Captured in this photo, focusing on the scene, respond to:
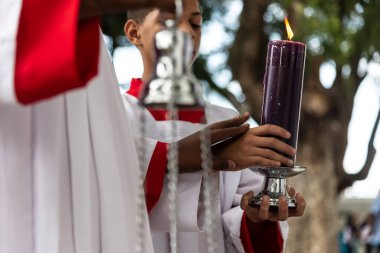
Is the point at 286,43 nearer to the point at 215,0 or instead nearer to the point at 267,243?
the point at 267,243

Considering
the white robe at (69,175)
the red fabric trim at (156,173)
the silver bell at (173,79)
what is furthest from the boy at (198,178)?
the silver bell at (173,79)

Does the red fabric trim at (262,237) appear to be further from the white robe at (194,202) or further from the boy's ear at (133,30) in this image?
the boy's ear at (133,30)

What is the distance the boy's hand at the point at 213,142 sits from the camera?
2.63m

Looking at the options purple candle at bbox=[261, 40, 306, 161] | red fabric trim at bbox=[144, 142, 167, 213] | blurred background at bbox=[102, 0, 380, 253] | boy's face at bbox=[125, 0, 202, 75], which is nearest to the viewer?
purple candle at bbox=[261, 40, 306, 161]

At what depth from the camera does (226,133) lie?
2635 millimetres

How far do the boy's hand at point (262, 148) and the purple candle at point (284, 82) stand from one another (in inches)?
1.1

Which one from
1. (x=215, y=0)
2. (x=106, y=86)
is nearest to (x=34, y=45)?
(x=106, y=86)

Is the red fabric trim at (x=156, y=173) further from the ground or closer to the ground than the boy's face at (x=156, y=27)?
closer to the ground

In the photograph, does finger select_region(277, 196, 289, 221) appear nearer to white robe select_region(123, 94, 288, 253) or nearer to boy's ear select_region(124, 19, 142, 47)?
white robe select_region(123, 94, 288, 253)

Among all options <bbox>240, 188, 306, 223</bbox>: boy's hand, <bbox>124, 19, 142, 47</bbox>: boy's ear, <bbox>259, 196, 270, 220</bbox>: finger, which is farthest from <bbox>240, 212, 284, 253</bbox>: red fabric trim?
<bbox>124, 19, 142, 47</bbox>: boy's ear

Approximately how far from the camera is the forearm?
1.96 meters

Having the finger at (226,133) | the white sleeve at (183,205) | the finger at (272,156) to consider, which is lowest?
the white sleeve at (183,205)

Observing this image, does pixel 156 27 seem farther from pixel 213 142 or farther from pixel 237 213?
pixel 237 213

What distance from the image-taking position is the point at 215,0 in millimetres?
10734
